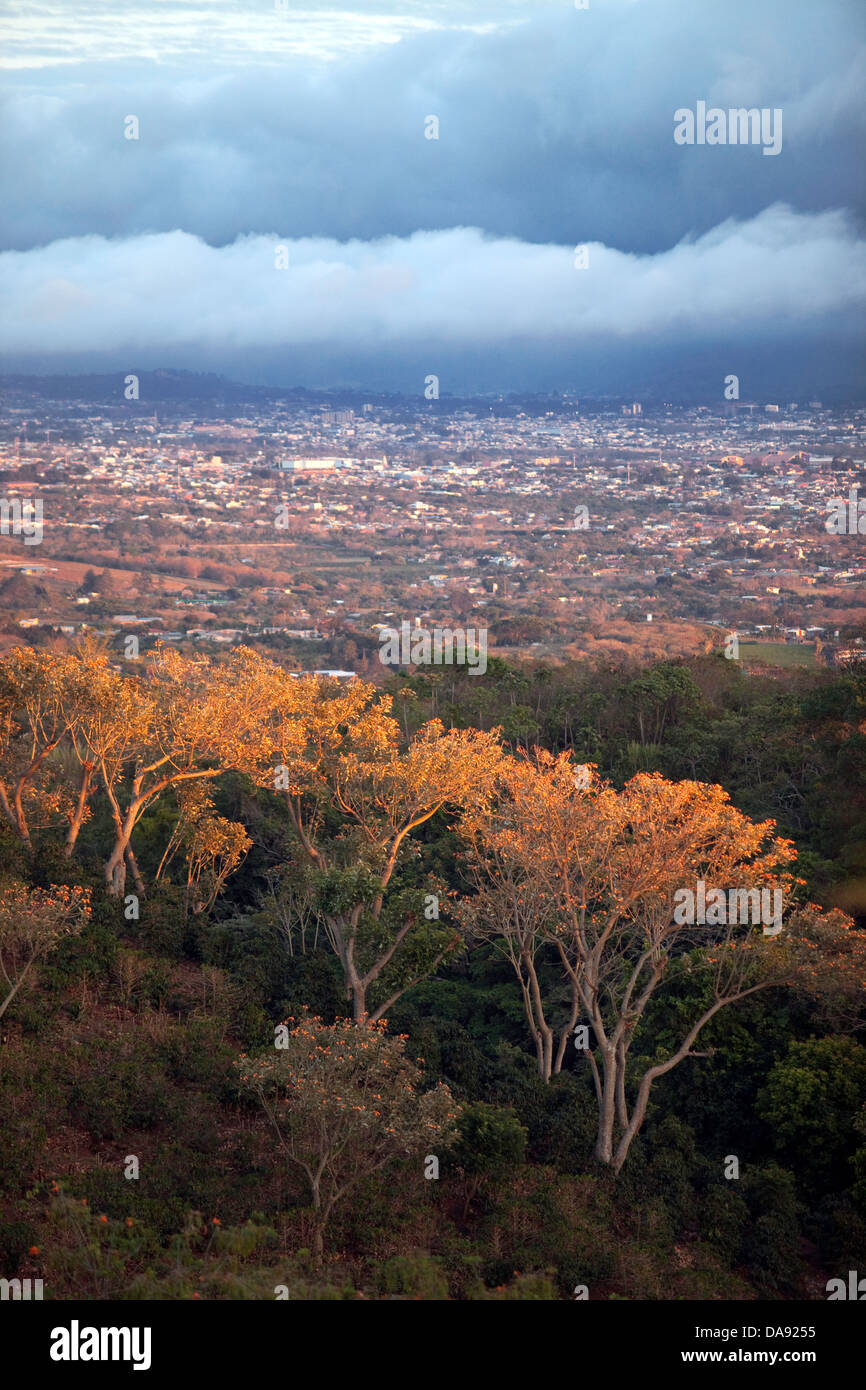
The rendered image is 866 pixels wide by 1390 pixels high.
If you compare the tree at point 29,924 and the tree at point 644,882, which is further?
the tree at point 29,924

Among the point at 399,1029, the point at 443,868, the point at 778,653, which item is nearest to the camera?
the point at 399,1029

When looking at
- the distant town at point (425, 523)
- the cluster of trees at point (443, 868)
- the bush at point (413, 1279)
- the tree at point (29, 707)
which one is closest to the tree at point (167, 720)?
the cluster of trees at point (443, 868)

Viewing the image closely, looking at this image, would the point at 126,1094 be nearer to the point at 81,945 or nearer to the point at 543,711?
the point at 81,945

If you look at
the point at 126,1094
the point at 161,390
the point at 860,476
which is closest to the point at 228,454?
the point at 161,390

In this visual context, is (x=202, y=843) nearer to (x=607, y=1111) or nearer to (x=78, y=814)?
(x=78, y=814)

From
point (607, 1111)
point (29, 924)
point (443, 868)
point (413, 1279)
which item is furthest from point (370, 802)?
point (413, 1279)

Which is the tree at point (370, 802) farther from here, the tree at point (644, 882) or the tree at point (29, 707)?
the tree at point (29, 707)

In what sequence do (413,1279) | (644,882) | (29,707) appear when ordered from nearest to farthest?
(413,1279)
(644,882)
(29,707)
